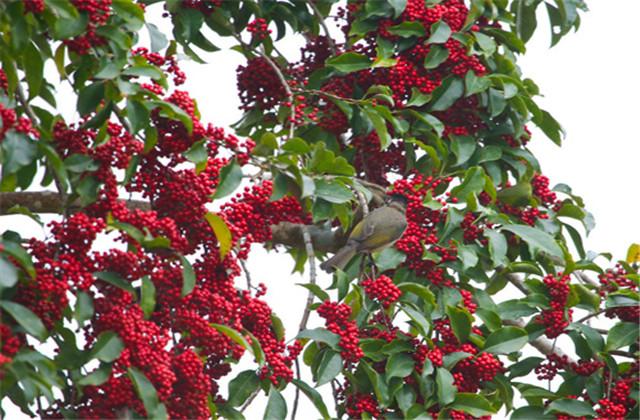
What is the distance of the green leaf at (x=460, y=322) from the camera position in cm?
414

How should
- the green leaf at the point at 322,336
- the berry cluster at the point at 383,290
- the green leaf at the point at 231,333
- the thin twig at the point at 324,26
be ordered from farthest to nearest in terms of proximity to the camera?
the thin twig at the point at 324,26 → the berry cluster at the point at 383,290 → the green leaf at the point at 322,336 → the green leaf at the point at 231,333

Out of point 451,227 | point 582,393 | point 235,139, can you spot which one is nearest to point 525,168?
point 451,227

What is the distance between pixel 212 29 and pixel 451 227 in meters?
1.41

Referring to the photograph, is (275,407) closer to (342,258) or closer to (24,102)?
(342,258)

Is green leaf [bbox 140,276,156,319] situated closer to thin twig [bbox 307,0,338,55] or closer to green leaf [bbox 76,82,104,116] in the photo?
green leaf [bbox 76,82,104,116]

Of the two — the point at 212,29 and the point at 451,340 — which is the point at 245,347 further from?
the point at 212,29

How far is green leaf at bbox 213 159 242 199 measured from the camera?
3471mm

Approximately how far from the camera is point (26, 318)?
302 centimetres

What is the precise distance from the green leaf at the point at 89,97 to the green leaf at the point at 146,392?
0.89m

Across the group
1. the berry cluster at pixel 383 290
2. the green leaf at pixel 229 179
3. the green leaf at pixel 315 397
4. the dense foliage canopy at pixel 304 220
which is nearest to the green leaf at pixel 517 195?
the dense foliage canopy at pixel 304 220

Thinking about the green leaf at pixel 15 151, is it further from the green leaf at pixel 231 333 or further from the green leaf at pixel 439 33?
the green leaf at pixel 439 33

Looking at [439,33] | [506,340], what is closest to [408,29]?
[439,33]

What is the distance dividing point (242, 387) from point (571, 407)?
4.08 feet

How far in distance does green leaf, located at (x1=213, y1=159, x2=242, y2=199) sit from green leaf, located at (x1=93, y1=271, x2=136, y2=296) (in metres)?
0.40
